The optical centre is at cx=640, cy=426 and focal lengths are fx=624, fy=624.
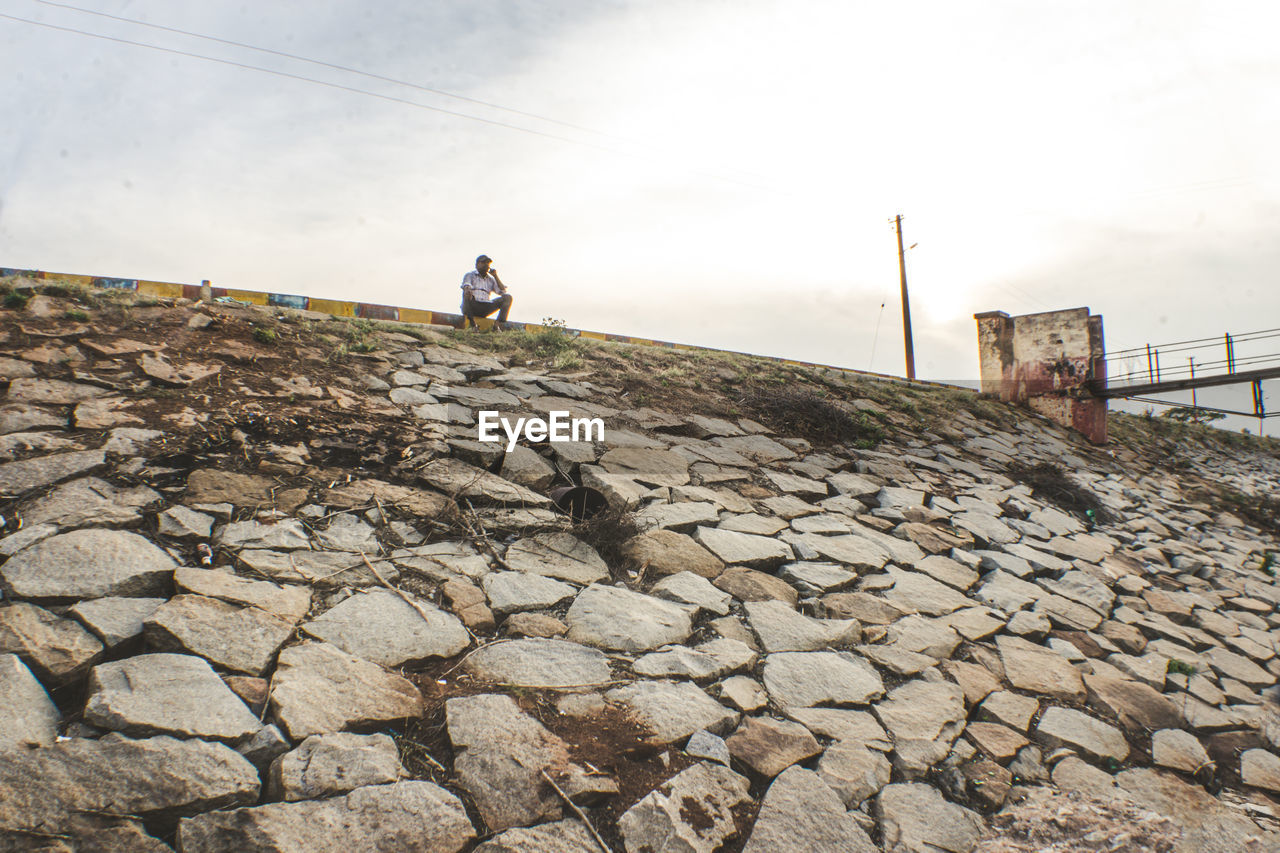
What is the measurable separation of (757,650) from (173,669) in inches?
84.3

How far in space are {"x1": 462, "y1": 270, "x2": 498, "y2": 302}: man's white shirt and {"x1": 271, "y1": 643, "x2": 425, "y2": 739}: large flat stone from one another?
611 cm

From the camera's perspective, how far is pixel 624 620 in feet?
9.00

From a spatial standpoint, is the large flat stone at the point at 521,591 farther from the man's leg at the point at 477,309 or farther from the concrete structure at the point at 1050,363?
the concrete structure at the point at 1050,363

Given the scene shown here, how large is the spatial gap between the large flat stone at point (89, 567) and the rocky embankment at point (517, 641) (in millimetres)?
14

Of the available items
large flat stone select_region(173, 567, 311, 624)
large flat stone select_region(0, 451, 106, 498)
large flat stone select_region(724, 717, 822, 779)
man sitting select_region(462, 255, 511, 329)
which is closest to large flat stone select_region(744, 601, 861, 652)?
large flat stone select_region(724, 717, 822, 779)

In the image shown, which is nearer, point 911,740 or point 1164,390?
point 911,740

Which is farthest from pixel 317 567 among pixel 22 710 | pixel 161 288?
pixel 161 288

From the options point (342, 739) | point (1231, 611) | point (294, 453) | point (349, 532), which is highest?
point (294, 453)

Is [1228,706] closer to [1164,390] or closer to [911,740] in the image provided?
[911,740]

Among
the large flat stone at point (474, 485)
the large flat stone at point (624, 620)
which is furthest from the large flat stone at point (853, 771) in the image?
the large flat stone at point (474, 485)

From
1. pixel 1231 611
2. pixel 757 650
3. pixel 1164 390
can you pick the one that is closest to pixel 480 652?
pixel 757 650

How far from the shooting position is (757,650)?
2.77m

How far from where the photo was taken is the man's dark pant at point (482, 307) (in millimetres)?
7699

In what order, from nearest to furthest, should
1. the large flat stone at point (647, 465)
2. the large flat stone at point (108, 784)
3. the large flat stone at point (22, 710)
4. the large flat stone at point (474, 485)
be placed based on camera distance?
1. the large flat stone at point (108, 784)
2. the large flat stone at point (22, 710)
3. the large flat stone at point (474, 485)
4. the large flat stone at point (647, 465)
